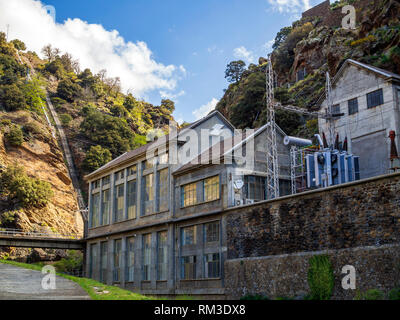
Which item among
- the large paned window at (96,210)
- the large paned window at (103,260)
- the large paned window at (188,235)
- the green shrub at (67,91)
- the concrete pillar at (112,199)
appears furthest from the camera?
the green shrub at (67,91)

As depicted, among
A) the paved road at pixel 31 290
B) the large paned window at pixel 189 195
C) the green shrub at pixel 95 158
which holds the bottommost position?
the paved road at pixel 31 290

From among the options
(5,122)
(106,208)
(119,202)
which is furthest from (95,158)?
(119,202)

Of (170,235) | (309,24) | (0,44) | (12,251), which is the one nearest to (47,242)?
(12,251)

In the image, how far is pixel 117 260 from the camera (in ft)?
143

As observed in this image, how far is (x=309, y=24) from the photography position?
79.6m

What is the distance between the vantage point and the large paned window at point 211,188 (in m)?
33.2

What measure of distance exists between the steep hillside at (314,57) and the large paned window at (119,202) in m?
21.6

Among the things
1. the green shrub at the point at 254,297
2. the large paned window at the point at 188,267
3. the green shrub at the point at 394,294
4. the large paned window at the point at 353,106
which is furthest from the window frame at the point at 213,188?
the green shrub at the point at 394,294

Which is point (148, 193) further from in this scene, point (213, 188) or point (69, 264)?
point (69, 264)

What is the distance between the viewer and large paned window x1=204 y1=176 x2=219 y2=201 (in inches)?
1305

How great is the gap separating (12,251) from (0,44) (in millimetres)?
57697

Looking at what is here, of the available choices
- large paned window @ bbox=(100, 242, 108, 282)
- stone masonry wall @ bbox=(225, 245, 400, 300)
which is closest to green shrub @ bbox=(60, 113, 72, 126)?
large paned window @ bbox=(100, 242, 108, 282)

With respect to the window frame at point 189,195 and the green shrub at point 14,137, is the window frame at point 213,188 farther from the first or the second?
the green shrub at point 14,137

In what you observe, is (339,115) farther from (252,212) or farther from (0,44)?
(0,44)
